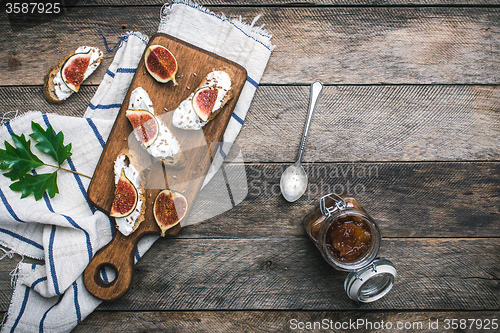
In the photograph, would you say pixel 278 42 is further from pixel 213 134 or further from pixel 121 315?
pixel 121 315

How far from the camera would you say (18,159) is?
6.13ft

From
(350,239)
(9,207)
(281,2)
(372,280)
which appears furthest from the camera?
(281,2)

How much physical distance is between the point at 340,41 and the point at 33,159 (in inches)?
82.7

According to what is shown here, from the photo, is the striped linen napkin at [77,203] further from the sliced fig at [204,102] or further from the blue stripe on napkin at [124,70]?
the sliced fig at [204,102]

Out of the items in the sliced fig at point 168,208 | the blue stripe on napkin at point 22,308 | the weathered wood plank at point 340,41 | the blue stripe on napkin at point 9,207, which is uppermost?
the weathered wood plank at point 340,41

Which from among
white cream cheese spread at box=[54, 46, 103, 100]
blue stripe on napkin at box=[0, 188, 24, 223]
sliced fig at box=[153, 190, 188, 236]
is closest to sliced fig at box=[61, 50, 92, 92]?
white cream cheese spread at box=[54, 46, 103, 100]

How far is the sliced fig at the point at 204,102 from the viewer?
5.98 ft

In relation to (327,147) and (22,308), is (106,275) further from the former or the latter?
(327,147)

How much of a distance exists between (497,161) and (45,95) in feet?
10.0

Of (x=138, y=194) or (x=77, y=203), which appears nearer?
(x=138, y=194)

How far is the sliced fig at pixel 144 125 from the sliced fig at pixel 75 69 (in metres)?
0.46

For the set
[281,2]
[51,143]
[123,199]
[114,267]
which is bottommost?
[114,267]

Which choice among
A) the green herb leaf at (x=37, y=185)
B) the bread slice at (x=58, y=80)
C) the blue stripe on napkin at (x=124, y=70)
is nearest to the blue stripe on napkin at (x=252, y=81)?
the blue stripe on napkin at (x=124, y=70)

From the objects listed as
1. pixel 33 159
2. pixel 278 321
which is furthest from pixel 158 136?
pixel 278 321
